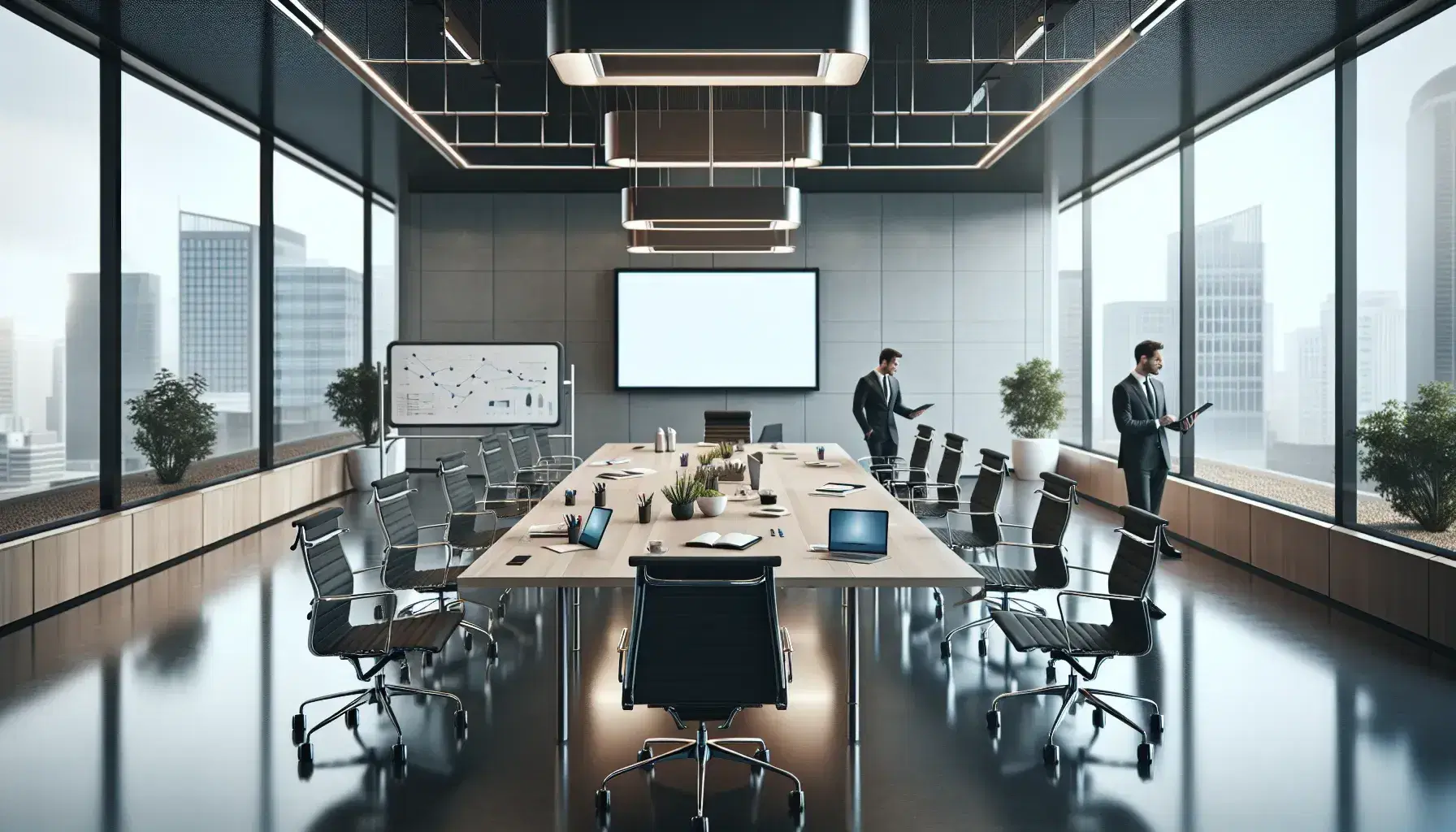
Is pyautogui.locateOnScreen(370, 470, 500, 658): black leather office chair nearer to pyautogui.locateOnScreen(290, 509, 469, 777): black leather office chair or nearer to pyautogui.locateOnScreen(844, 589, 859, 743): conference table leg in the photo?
pyautogui.locateOnScreen(290, 509, 469, 777): black leather office chair

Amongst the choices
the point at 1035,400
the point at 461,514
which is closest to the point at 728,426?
the point at 1035,400

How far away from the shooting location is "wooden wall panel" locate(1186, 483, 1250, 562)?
7.84 metres

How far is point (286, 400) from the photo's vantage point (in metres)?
10.8

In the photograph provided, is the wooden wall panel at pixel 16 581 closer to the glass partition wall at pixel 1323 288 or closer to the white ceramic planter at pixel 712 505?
the white ceramic planter at pixel 712 505

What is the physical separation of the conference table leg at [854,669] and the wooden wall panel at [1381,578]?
11.7 ft

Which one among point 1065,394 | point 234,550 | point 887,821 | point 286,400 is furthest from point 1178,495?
point 286,400

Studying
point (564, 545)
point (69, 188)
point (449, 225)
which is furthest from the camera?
point (449, 225)

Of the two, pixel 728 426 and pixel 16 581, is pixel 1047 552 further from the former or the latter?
pixel 16 581

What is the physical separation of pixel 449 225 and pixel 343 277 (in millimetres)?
1576

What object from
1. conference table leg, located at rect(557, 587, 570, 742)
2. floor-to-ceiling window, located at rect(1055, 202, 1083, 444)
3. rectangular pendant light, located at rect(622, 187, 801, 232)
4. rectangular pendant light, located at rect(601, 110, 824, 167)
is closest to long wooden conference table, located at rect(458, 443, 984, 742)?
conference table leg, located at rect(557, 587, 570, 742)

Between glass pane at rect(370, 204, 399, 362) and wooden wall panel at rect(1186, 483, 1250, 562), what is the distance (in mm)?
9738

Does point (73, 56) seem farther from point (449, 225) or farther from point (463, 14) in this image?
point (449, 225)

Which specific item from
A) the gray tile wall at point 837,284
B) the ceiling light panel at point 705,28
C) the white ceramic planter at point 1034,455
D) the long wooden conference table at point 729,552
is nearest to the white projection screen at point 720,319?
the gray tile wall at point 837,284

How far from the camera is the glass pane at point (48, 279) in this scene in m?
6.24
